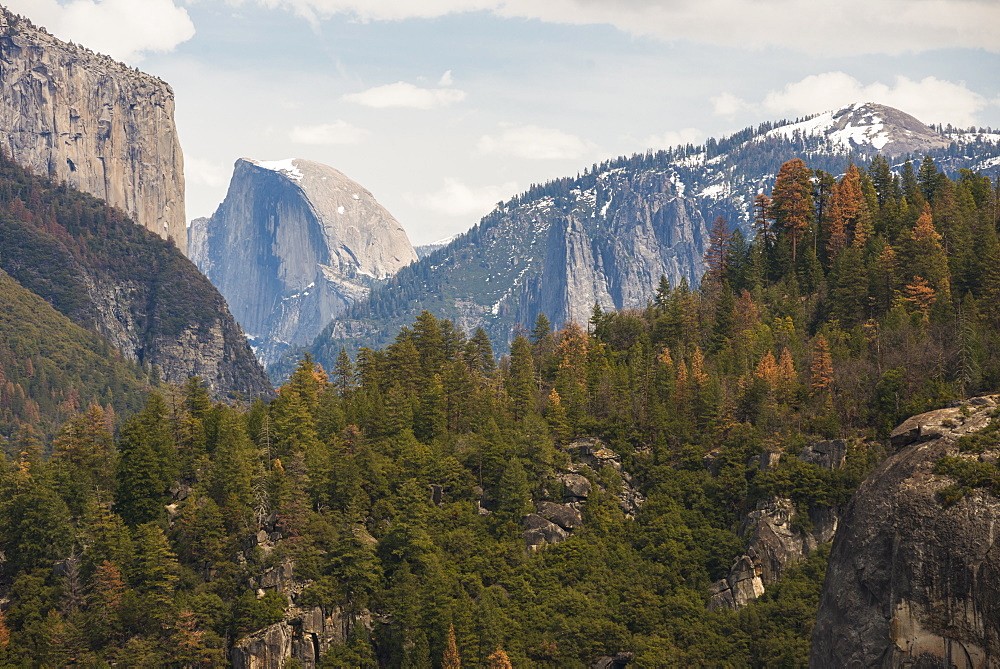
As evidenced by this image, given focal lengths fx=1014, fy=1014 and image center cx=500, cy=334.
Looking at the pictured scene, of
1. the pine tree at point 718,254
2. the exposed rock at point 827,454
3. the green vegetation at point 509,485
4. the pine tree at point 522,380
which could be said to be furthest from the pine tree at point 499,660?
the pine tree at point 718,254

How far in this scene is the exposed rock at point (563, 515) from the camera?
108 meters

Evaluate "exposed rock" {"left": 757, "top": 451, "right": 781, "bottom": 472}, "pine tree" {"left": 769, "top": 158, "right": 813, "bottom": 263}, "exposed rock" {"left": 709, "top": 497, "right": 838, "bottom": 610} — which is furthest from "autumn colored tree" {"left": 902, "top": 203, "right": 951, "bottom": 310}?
"exposed rock" {"left": 709, "top": 497, "right": 838, "bottom": 610}

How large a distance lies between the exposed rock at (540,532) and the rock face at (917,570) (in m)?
33.7

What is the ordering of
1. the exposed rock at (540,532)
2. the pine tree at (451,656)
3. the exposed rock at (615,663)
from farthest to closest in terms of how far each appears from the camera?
1. the exposed rock at (540,532)
2. the exposed rock at (615,663)
3. the pine tree at (451,656)

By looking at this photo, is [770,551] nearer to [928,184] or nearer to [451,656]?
[451,656]

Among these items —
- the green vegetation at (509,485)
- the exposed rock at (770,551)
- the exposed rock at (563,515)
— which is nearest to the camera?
the green vegetation at (509,485)

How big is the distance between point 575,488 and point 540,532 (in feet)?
25.8

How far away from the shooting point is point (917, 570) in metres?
71.3

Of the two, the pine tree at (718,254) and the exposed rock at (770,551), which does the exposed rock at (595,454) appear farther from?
the pine tree at (718,254)

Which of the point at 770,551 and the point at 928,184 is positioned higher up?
the point at 928,184

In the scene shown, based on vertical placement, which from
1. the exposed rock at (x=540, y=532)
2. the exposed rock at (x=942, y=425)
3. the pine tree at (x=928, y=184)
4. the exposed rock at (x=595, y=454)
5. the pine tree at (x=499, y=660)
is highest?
the pine tree at (x=928, y=184)

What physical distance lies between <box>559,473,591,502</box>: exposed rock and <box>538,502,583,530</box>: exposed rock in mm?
1982

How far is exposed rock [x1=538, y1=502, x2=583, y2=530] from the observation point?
108 m

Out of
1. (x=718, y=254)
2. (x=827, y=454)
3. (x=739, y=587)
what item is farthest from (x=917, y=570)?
(x=718, y=254)
